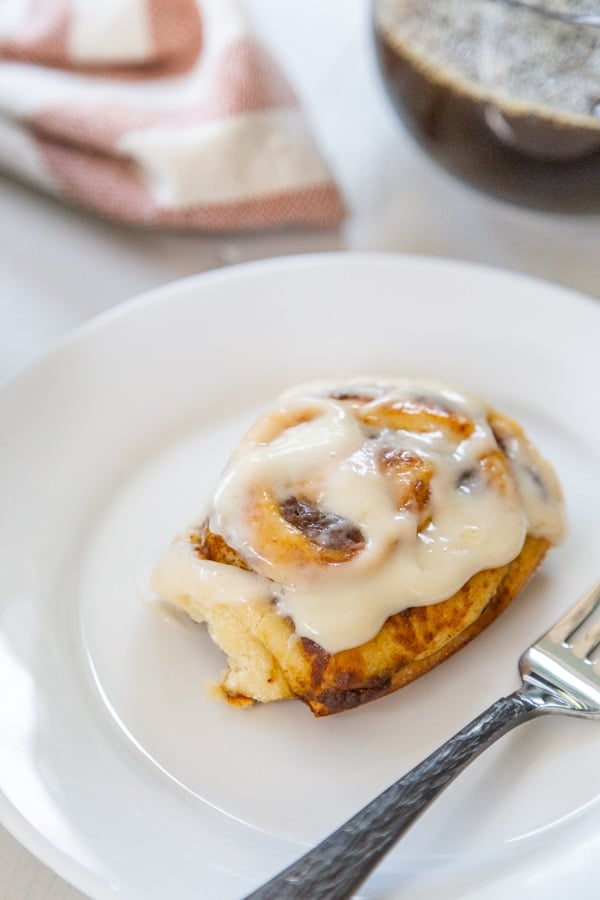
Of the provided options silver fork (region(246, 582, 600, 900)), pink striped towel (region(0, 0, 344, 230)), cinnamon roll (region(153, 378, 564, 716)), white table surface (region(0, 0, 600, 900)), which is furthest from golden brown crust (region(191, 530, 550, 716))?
pink striped towel (region(0, 0, 344, 230))

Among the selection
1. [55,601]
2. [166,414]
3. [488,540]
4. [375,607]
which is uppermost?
[488,540]

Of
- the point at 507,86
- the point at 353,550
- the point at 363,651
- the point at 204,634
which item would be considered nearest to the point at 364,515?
the point at 353,550

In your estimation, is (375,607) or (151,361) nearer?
(375,607)

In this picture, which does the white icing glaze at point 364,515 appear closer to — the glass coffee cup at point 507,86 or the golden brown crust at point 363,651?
the golden brown crust at point 363,651

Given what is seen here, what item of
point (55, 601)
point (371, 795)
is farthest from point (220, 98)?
point (371, 795)

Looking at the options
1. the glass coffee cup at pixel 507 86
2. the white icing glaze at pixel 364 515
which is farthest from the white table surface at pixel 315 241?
the white icing glaze at pixel 364 515

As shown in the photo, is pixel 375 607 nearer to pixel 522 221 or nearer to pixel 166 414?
pixel 166 414

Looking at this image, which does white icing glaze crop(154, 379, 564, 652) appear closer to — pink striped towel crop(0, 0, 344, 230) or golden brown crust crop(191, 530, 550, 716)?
golden brown crust crop(191, 530, 550, 716)
